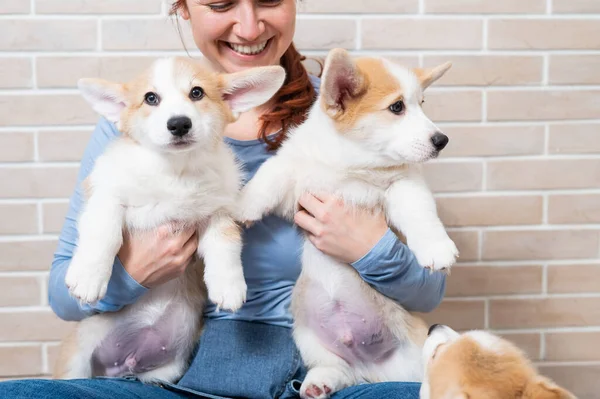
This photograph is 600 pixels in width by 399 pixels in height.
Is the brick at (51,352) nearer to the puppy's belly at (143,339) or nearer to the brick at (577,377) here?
the puppy's belly at (143,339)

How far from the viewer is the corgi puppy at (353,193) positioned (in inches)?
70.0

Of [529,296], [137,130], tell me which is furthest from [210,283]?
[529,296]

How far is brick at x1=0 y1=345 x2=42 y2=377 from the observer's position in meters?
2.56

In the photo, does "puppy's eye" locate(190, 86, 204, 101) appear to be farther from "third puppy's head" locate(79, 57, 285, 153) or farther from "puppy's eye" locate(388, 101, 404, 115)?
"puppy's eye" locate(388, 101, 404, 115)

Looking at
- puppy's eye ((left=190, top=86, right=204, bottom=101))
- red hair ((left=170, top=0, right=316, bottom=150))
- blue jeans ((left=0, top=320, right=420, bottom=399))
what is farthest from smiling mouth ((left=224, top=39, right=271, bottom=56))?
blue jeans ((left=0, top=320, right=420, bottom=399))

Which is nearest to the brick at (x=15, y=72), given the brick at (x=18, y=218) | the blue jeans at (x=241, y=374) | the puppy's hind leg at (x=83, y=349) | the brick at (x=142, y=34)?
the brick at (x=142, y=34)

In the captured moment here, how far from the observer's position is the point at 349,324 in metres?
1.85

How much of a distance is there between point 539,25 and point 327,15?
80cm

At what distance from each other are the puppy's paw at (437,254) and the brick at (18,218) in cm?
152

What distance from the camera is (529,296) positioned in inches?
105

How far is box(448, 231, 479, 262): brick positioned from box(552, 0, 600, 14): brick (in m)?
0.90

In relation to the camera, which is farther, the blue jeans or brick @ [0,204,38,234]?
brick @ [0,204,38,234]

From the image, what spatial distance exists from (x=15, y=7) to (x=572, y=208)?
2.20 metres

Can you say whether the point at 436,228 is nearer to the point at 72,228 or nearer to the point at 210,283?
the point at 210,283
